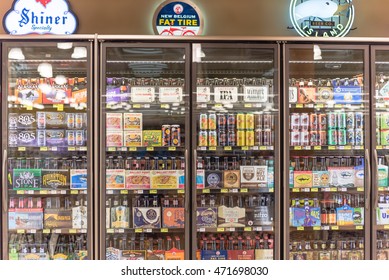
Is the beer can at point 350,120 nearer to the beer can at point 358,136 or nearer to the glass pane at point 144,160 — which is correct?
the beer can at point 358,136

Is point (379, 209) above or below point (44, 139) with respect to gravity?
below

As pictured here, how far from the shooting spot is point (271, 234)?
3.37 metres

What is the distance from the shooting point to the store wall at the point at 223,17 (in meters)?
3.77

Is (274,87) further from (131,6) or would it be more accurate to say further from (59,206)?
(59,206)

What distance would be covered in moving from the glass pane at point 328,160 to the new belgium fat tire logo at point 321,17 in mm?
403

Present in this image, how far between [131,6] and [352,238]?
307cm

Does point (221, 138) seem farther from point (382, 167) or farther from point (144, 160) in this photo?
point (382, 167)

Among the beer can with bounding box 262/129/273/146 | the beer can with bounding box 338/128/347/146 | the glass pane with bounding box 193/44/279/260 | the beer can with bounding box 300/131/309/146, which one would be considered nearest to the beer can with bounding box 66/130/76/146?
the glass pane with bounding box 193/44/279/260

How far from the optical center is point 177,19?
3.75 meters

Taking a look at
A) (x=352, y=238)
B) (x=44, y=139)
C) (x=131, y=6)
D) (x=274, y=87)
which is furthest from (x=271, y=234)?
(x=131, y=6)

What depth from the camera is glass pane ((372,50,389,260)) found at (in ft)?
Answer: 10.6

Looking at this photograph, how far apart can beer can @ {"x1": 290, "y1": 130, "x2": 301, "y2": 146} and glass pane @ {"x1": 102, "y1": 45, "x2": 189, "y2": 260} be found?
0.93 m

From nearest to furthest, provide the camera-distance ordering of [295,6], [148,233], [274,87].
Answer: [274,87] → [148,233] → [295,6]

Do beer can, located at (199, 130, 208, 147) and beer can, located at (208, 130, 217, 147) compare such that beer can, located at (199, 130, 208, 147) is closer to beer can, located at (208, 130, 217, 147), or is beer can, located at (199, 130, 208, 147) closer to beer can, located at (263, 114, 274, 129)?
beer can, located at (208, 130, 217, 147)
